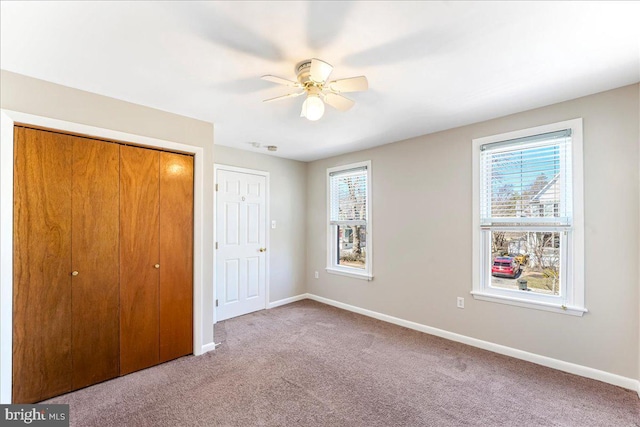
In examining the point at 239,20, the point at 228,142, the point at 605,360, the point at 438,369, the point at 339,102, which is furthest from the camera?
the point at 228,142

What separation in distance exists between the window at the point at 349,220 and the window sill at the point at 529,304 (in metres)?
1.47

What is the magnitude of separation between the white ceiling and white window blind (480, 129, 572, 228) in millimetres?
381

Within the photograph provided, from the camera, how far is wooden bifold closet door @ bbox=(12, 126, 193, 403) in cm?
210

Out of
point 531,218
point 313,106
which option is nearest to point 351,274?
point 531,218

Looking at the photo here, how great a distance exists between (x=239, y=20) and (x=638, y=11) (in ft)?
6.76

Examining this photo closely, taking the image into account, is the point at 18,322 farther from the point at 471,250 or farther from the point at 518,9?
the point at 471,250

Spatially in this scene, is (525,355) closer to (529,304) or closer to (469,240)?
(529,304)

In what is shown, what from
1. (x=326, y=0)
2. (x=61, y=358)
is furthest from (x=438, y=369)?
(x=61, y=358)

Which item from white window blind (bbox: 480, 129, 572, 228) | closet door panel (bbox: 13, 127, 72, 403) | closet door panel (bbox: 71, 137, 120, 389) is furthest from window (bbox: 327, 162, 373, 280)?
closet door panel (bbox: 13, 127, 72, 403)

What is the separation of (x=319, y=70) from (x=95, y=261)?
2.36m

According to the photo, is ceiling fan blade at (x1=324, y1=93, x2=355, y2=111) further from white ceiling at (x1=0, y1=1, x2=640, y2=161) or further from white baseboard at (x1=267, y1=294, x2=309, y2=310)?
white baseboard at (x1=267, y1=294, x2=309, y2=310)

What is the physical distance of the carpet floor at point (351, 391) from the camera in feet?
6.56

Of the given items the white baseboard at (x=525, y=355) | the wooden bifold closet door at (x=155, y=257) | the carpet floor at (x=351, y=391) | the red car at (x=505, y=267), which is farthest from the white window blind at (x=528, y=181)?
the wooden bifold closet door at (x=155, y=257)

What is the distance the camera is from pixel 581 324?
2.47m
